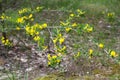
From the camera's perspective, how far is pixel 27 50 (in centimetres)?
620

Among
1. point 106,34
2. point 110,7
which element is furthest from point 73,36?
point 110,7

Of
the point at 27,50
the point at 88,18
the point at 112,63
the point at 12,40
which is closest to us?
the point at 112,63

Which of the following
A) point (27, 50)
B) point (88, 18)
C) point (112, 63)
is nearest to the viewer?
point (112, 63)

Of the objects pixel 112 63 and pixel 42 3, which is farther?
pixel 42 3

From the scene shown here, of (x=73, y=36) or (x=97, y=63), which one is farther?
(x=73, y=36)

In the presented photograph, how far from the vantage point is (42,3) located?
8.16 metres

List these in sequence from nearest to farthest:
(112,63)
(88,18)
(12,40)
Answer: (112,63)
(12,40)
(88,18)

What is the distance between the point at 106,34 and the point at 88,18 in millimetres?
Answer: 881

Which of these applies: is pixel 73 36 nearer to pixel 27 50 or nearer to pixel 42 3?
pixel 27 50

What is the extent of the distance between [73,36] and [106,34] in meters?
0.67

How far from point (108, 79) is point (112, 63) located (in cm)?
70

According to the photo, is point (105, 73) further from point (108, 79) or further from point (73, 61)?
point (73, 61)

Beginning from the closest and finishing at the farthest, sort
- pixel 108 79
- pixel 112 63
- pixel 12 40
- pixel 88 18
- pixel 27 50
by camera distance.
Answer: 1. pixel 108 79
2. pixel 112 63
3. pixel 27 50
4. pixel 12 40
5. pixel 88 18

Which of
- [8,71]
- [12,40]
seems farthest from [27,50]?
[8,71]
